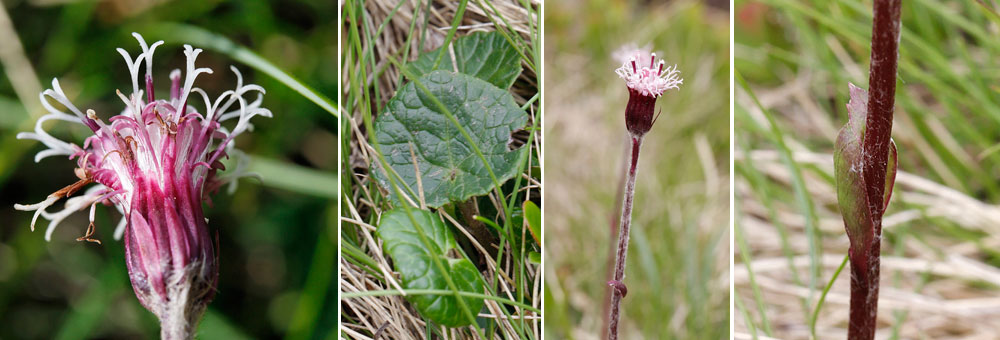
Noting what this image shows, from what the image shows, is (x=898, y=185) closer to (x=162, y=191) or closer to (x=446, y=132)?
(x=446, y=132)

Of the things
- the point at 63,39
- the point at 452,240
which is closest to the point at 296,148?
the point at 63,39

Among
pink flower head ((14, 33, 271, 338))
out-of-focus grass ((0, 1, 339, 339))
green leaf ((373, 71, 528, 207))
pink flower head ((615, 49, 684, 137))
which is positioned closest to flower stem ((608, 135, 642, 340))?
pink flower head ((615, 49, 684, 137))

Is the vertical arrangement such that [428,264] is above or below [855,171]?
below

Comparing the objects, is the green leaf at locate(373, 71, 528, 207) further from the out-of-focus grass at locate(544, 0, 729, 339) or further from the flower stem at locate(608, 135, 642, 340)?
the out-of-focus grass at locate(544, 0, 729, 339)

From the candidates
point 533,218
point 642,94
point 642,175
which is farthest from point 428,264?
point 642,175

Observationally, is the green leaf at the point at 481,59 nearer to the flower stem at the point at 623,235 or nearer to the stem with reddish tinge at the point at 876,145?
the flower stem at the point at 623,235

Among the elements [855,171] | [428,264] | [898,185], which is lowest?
[428,264]

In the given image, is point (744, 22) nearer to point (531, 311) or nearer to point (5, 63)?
point (531, 311)
